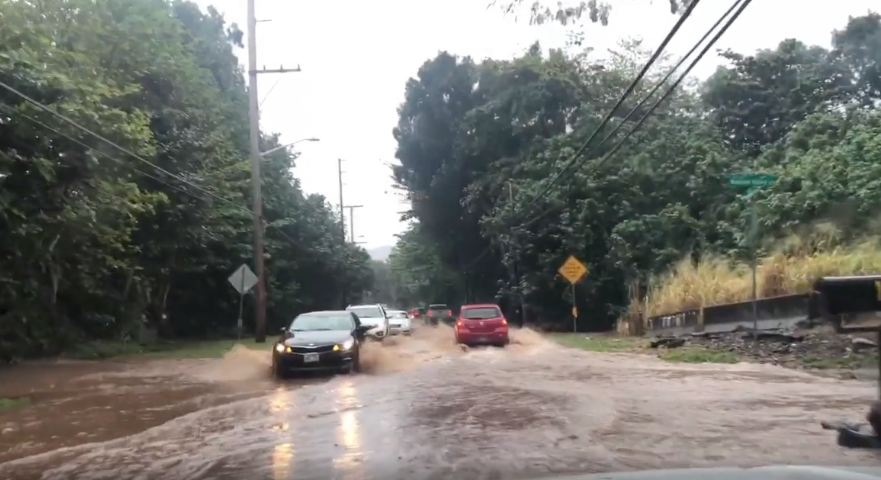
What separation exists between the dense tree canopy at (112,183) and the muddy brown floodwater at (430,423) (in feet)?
13.0

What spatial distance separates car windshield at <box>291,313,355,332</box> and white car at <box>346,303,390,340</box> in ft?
30.5

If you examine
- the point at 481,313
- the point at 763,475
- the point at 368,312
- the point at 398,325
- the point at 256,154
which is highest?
the point at 256,154

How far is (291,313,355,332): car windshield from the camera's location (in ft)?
64.1

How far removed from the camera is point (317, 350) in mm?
18156

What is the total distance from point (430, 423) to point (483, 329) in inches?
678

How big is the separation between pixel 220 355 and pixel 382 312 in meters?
7.27

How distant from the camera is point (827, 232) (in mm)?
22656

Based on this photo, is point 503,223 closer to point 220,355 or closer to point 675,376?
point 220,355

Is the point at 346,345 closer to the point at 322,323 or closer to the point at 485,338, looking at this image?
the point at 322,323

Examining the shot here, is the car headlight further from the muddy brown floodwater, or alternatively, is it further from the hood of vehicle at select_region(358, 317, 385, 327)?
the hood of vehicle at select_region(358, 317, 385, 327)

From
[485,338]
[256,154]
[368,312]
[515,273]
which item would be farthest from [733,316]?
[515,273]

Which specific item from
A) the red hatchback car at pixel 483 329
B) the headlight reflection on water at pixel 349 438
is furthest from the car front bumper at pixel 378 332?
the headlight reflection on water at pixel 349 438

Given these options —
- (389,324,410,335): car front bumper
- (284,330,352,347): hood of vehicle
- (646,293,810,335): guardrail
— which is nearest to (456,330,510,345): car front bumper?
(646,293,810,335): guardrail

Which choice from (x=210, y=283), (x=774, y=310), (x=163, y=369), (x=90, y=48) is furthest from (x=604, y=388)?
(x=210, y=283)
